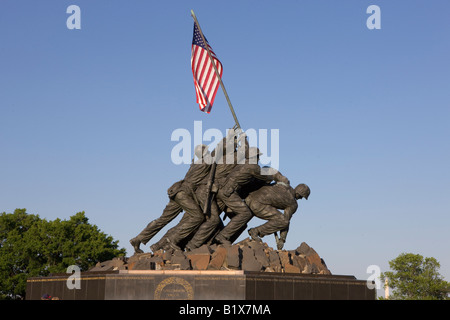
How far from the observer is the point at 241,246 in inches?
571

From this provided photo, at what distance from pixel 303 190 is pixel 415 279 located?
78.5ft

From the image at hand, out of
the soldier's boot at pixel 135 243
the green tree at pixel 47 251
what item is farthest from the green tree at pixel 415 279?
the soldier's boot at pixel 135 243

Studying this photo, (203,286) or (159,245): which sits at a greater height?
(159,245)

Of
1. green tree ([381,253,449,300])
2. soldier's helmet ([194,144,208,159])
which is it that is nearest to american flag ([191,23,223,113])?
soldier's helmet ([194,144,208,159])

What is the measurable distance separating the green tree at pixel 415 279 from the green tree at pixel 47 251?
18.2 m

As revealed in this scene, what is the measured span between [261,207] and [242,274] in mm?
3679

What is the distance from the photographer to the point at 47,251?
31.4m

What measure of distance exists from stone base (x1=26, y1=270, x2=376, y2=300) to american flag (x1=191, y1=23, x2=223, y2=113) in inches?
208

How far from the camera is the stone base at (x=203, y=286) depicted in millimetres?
12438

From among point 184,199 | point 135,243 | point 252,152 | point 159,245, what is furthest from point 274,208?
point 135,243

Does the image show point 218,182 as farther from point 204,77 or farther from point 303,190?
point 204,77

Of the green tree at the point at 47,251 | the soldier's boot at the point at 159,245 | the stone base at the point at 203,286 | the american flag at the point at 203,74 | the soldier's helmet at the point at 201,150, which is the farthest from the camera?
the green tree at the point at 47,251

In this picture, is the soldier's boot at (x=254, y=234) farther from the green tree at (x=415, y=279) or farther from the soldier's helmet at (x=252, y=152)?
the green tree at (x=415, y=279)

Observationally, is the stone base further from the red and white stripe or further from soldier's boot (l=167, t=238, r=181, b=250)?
the red and white stripe
